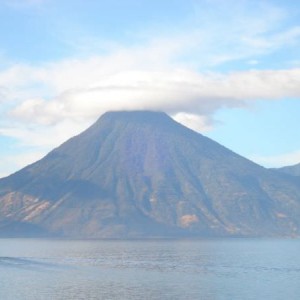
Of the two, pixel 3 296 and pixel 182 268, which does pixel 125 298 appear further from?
pixel 182 268

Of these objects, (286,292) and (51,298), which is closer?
(51,298)

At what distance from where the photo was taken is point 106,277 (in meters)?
167

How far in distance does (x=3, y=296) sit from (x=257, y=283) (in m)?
59.9

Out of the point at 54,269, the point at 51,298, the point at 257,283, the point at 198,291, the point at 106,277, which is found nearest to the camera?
the point at 51,298

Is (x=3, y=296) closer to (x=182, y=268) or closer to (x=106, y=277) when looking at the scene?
(x=106, y=277)

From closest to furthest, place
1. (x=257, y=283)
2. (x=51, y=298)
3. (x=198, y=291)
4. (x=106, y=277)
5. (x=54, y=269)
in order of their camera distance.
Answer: (x=51, y=298), (x=198, y=291), (x=257, y=283), (x=106, y=277), (x=54, y=269)

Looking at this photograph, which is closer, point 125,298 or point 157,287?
point 125,298

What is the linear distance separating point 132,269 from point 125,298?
65.2 meters

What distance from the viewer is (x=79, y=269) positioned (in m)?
192

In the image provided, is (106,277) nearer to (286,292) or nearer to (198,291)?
(198,291)

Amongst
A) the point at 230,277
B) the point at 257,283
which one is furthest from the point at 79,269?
the point at 257,283

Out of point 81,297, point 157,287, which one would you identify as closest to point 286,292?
point 157,287

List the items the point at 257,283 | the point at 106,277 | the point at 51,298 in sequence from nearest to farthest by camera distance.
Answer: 1. the point at 51,298
2. the point at 257,283
3. the point at 106,277

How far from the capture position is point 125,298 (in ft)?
423
